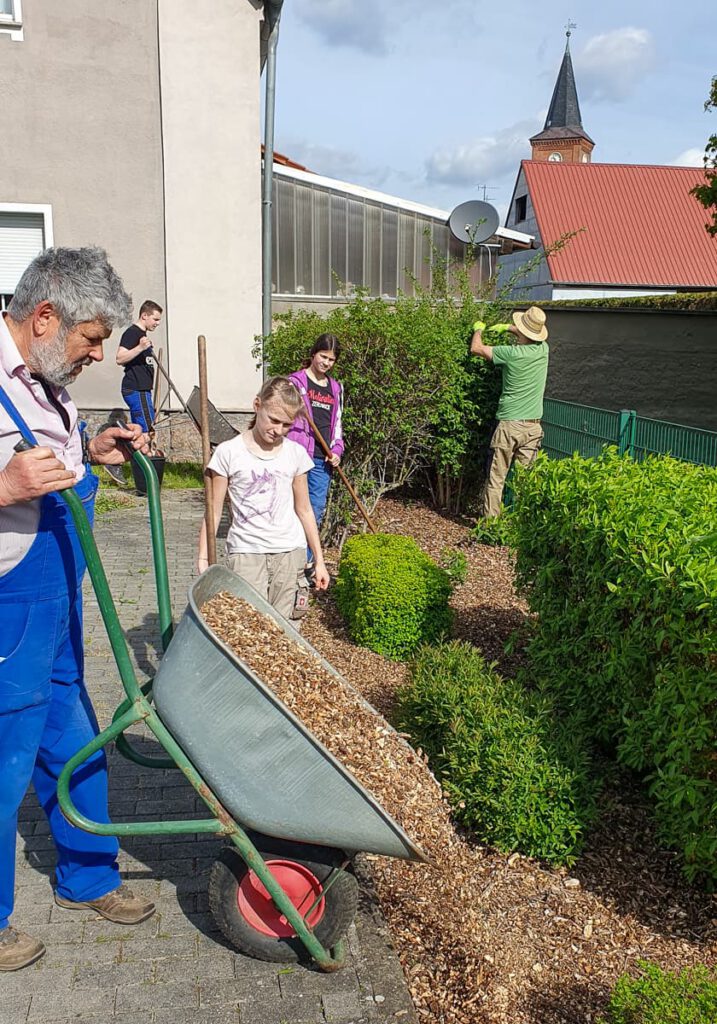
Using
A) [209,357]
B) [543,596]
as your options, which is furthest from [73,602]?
[209,357]

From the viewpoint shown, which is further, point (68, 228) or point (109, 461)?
point (68, 228)

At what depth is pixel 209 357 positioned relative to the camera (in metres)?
12.1

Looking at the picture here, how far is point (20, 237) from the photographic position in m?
11.7

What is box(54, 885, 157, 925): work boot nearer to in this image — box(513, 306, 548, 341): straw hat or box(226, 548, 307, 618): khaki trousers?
box(226, 548, 307, 618): khaki trousers

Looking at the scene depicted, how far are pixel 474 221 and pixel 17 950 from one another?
1096 centimetres

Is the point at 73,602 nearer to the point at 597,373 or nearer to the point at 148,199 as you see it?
the point at 148,199

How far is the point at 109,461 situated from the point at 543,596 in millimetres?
2248

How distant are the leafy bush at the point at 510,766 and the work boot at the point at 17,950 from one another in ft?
5.43

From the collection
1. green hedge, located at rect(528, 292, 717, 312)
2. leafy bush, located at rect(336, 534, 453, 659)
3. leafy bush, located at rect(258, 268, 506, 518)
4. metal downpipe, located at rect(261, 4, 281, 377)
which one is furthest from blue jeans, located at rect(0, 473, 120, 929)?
green hedge, located at rect(528, 292, 717, 312)

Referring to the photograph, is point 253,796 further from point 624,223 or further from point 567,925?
point 624,223

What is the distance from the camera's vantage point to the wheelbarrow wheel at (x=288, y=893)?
2.87 meters

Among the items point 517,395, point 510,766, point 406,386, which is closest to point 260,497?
point 510,766

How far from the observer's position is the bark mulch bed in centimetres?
291

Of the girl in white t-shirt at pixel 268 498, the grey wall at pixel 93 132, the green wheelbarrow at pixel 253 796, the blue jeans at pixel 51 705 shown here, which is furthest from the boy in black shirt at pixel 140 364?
the green wheelbarrow at pixel 253 796
